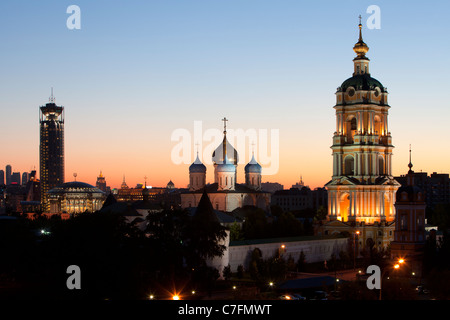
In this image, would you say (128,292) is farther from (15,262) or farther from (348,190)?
(348,190)

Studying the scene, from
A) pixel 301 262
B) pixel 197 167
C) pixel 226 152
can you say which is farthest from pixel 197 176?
pixel 301 262

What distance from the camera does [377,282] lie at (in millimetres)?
46812

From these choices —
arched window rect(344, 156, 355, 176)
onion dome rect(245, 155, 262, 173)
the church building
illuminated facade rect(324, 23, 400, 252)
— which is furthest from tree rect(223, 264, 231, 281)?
onion dome rect(245, 155, 262, 173)

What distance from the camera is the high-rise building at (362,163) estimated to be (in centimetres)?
8600

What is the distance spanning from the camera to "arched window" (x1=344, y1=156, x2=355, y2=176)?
88625mm

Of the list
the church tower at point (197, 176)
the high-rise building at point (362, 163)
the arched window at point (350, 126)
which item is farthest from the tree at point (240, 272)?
the church tower at point (197, 176)

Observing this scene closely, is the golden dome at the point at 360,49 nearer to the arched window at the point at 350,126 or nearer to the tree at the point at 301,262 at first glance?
the arched window at the point at 350,126

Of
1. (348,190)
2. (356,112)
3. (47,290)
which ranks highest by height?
(356,112)

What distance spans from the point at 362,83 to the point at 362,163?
8.61 meters

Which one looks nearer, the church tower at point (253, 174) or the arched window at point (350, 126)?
the arched window at point (350, 126)

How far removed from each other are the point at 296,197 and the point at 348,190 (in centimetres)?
11305

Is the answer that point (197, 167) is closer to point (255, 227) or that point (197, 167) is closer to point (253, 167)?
point (253, 167)
